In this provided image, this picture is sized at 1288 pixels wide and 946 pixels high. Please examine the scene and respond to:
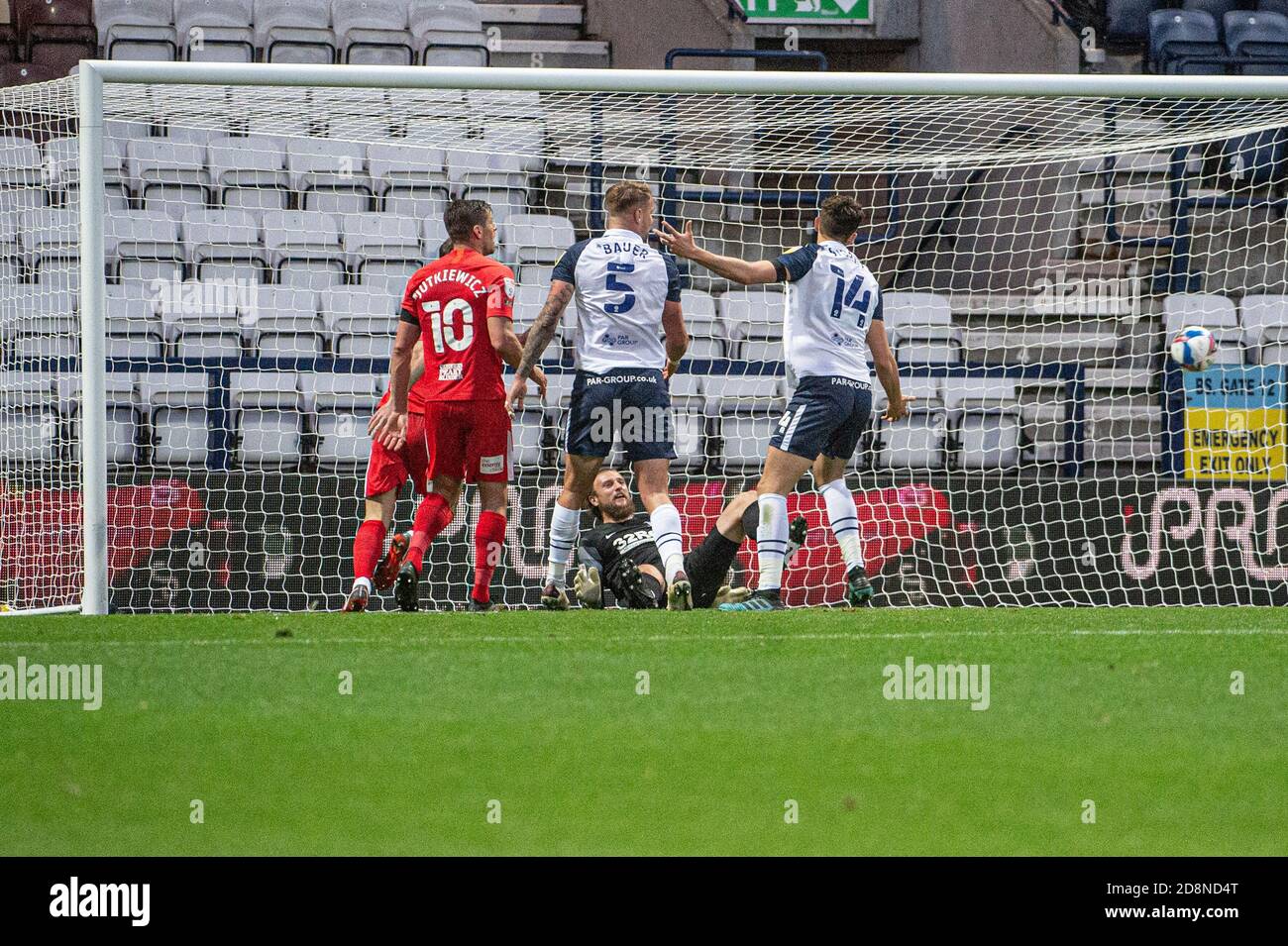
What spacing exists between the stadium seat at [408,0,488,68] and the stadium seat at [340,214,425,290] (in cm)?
279

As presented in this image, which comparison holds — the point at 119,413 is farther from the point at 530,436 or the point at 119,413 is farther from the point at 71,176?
the point at 530,436

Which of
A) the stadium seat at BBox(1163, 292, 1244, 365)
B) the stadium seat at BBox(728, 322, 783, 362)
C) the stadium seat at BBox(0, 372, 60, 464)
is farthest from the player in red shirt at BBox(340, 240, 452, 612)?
the stadium seat at BBox(1163, 292, 1244, 365)

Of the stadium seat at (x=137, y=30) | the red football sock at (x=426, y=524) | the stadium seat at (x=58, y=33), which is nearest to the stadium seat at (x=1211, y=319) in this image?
the red football sock at (x=426, y=524)

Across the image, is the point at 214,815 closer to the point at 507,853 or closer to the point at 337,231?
the point at 507,853

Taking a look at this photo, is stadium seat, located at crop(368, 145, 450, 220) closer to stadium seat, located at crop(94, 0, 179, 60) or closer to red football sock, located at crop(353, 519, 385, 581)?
stadium seat, located at crop(94, 0, 179, 60)

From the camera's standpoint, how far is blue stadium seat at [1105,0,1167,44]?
14367mm

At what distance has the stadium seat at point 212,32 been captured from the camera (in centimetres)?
1217

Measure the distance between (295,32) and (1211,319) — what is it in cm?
760

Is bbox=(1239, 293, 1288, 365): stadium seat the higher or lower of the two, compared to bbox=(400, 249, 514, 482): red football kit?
higher

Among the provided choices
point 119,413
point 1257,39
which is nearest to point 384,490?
point 119,413

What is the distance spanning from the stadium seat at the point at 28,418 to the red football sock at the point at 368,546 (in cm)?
213

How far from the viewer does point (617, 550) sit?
747 cm

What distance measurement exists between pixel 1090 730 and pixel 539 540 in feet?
16.4

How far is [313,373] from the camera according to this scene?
885cm
